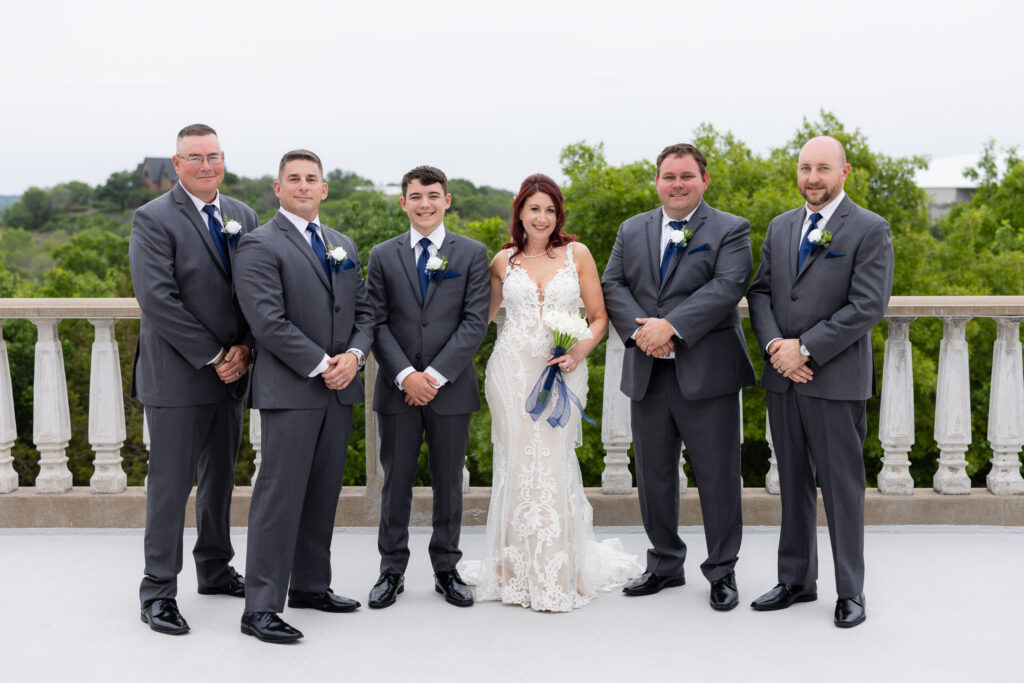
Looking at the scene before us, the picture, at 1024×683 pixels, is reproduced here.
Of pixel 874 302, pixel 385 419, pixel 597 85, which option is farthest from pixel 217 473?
pixel 597 85

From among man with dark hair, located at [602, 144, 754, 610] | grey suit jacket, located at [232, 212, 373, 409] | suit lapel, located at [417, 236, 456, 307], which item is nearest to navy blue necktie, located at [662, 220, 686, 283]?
man with dark hair, located at [602, 144, 754, 610]

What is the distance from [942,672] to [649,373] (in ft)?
5.55

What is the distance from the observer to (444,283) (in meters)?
4.37

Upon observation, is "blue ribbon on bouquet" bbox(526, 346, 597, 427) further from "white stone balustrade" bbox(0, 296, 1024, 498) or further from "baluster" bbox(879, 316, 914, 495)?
"baluster" bbox(879, 316, 914, 495)

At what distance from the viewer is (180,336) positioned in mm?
4016

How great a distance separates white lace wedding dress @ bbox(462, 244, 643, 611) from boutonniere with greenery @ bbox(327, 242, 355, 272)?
30.1 inches

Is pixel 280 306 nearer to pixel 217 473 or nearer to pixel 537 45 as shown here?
pixel 217 473

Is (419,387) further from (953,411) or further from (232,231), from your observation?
(953,411)

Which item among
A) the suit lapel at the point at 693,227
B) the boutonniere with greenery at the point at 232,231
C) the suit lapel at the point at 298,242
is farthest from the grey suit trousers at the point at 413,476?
the suit lapel at the point at 693,227

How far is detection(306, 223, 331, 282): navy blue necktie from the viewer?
4.11 m

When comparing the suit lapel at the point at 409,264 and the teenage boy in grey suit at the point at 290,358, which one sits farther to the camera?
the suit lapel at the point at 409,264

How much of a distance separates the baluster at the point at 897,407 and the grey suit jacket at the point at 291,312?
118 inches

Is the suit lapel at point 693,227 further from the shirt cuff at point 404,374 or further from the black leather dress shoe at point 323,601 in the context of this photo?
the black leather dress shoe at point 323,601

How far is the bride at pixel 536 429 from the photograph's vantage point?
4375 mm
